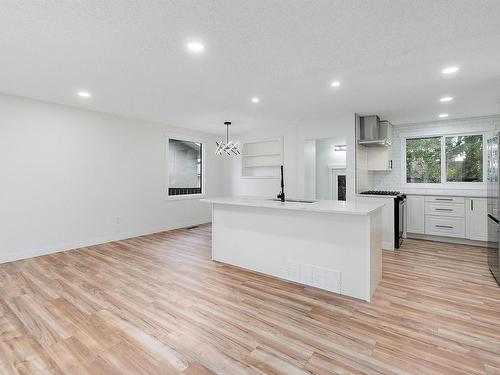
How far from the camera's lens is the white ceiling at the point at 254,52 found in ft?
6.66

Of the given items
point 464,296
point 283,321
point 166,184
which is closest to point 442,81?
point 464,296

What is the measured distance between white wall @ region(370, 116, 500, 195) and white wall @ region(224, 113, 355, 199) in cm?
147

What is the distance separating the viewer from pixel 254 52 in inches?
→ 106

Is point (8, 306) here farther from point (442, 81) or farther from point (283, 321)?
point (442, 81)

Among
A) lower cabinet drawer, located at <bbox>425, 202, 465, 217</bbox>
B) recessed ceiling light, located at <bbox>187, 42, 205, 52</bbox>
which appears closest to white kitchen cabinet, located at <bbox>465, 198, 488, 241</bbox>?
lower cabinet drawer, located at <bbox>425, 202, 465, 217</bbox>

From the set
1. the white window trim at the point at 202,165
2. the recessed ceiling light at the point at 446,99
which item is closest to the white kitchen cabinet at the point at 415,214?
the recessed ceiling light at the point at 446,99

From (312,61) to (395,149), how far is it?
13.8 feet

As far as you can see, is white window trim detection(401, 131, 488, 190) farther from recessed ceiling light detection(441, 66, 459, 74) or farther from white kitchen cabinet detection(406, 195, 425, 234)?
recessed ceiling light detection(441, 66, 459, 74)

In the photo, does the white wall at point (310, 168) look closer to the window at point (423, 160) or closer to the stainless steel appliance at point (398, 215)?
the stainless steel appliance at point (398, 215)

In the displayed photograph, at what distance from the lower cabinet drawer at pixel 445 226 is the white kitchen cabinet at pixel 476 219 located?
3.4 inches

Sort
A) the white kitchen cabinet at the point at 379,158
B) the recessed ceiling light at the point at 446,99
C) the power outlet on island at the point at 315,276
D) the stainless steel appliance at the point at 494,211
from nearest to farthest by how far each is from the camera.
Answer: the power outlet on island at the point at 315,276
the stainless steel appliance at the point at 494,211
the recessed ceiling light at the point at 446,99
the white kitchen cabinet at the point at 379,158

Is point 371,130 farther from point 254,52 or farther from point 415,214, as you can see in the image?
point 254,52

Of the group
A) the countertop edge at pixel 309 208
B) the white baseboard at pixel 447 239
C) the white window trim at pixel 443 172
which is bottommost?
the white baseboard at pixel 447 239

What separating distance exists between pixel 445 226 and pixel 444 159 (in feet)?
4.97
